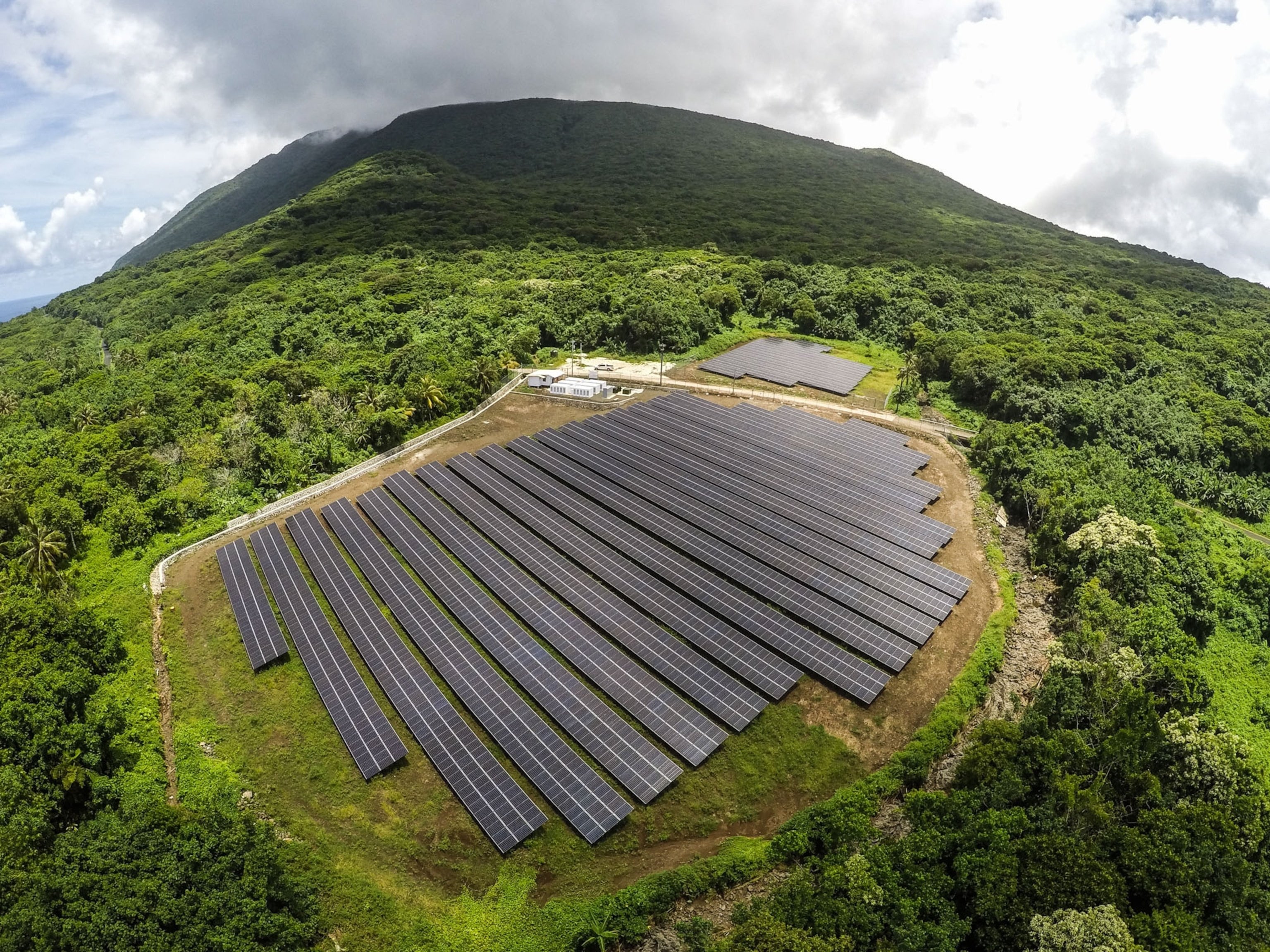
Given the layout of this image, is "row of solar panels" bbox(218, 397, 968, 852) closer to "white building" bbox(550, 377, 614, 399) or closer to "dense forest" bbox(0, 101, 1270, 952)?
"dense forest" bbox(0, 101, 1270, 952)

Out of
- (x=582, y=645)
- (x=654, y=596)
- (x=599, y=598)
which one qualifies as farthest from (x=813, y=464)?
(x=582, y=645)

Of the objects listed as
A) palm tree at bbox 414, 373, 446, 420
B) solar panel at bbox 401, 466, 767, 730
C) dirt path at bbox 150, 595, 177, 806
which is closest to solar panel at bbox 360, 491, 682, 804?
solar panel at bbox 401, 466, 767, 730

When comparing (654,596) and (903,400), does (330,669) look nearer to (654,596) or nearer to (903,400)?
(654,596)

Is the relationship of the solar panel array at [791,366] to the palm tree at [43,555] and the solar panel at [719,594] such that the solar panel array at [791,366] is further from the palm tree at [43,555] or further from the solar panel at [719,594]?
the palm tree at [43,555]

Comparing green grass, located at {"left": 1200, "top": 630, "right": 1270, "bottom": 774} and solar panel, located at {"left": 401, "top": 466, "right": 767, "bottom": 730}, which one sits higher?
solar panel, located at {"left": 401, "top": 466, "right": 767, "bottom": 730}

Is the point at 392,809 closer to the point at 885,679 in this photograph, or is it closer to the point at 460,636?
the point at 460,636

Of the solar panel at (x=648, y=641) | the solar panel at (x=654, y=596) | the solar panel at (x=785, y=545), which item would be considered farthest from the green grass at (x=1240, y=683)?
the solar panel at (x=648, y=641)

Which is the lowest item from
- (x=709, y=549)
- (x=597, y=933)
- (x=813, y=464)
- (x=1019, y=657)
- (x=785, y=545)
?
(x=597, y=933)
